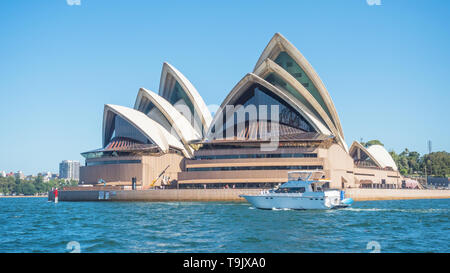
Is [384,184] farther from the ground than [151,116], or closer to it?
closer to it

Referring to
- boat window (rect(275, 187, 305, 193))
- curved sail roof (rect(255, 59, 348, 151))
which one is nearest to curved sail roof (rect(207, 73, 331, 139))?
curved sail roof (rect(255, 59, 348, 151))

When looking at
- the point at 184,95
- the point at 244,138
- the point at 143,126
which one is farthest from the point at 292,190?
the point at 184,95

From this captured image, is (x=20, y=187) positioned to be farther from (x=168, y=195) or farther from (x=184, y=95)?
(x=168, y=195)

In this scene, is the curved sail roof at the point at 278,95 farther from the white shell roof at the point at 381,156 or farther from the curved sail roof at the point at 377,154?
the white shell roof at the point at 381,156

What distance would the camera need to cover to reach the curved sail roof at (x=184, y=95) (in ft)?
284

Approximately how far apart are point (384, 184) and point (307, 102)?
104 feet

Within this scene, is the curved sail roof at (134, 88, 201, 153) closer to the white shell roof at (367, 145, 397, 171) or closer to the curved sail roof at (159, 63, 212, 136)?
the curved sail roof at (159, 63, 212, 136)

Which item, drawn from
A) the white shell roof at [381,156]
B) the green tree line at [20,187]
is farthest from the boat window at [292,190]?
the green tree line at [20,187]

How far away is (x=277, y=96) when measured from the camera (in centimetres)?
7731

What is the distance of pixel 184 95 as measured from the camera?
8925 centimetres

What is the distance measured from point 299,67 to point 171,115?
2458 centimetres
